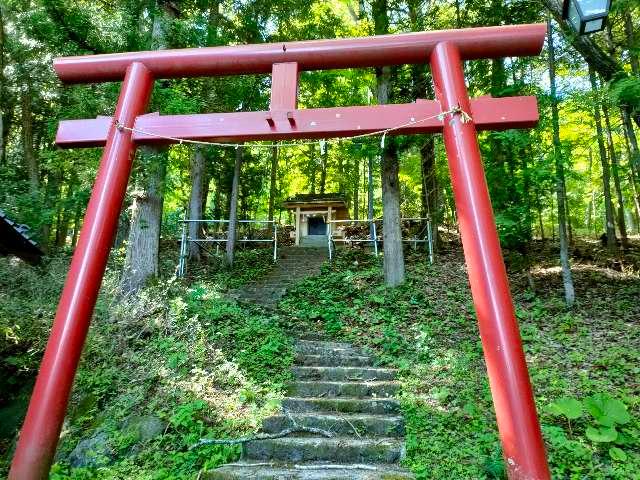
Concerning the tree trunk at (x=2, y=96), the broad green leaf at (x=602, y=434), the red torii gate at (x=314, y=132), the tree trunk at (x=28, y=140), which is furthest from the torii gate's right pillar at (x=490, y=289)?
the tree trunk at (x=28, y=140)

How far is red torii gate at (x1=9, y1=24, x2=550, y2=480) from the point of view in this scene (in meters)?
2.53

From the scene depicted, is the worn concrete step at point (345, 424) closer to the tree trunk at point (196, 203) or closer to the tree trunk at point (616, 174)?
the tree trunk at point (196, 203)

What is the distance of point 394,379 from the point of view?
17.5 ft

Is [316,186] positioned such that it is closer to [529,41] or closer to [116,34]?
[116,34]

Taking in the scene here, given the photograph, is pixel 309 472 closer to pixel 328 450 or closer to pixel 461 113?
pixel 328 450

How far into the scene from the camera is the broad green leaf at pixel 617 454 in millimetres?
3418

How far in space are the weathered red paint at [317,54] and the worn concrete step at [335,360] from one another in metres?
4.08

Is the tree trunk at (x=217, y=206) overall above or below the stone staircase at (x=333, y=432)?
above

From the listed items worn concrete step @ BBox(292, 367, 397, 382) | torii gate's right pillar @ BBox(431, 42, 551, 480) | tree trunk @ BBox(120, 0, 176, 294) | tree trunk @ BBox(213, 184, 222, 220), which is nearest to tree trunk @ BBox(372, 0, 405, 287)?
worn concrete step @ BBox(292, 367, 397, 382)

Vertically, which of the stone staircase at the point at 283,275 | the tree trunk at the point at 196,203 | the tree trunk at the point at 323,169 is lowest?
the stone staircase at the point at 283,275

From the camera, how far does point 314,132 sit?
3.25 metres

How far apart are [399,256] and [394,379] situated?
3826 mm

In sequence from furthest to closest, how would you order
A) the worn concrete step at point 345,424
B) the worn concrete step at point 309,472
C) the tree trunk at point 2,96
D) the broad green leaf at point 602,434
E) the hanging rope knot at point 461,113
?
the tree trunk at point 2,96
the worn concrete step at point 345,424
the worn concrete step at point 309,472
the broad green leaf at point 602,434
the hanging rope knot at point 461,113

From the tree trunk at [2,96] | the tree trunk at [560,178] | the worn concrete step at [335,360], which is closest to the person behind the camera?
the worn concrete step at [335,360]
